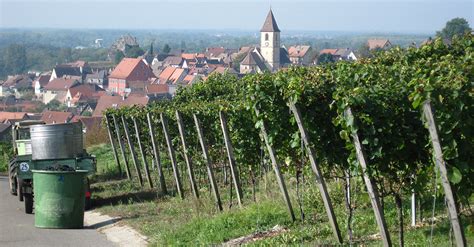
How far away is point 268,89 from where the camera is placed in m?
11.6

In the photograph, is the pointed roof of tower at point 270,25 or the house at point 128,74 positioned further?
the pointed roof of tower at point 270,25

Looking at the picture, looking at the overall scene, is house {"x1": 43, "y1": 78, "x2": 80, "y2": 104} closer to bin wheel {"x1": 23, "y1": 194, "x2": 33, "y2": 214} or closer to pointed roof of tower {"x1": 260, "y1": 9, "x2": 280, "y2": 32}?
pointed roof of tower {"x1": 260, "y1": 9, "x2": 280, "y2": 32}

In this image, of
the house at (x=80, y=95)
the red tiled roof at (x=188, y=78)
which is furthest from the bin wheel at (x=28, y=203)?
the red tiled roof at (x=188, y=78)

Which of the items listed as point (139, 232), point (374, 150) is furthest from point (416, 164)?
point (139, 232)

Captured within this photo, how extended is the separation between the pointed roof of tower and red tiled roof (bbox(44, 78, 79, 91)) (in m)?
44.8

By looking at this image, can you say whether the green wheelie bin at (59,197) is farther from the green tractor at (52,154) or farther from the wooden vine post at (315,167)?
the wooden vine post at (315,167)

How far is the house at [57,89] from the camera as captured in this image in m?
169

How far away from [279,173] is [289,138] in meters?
0.77

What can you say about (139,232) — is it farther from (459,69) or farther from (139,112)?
(139,112)

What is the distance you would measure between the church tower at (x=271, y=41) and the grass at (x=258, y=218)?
548 ft

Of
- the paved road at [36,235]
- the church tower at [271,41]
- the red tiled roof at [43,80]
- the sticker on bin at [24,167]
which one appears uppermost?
the sticker on bin at [24,167]

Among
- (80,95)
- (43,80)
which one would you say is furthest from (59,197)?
(43,80)

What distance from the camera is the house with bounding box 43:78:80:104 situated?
16936 centimetres

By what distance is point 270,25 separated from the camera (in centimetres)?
18638
